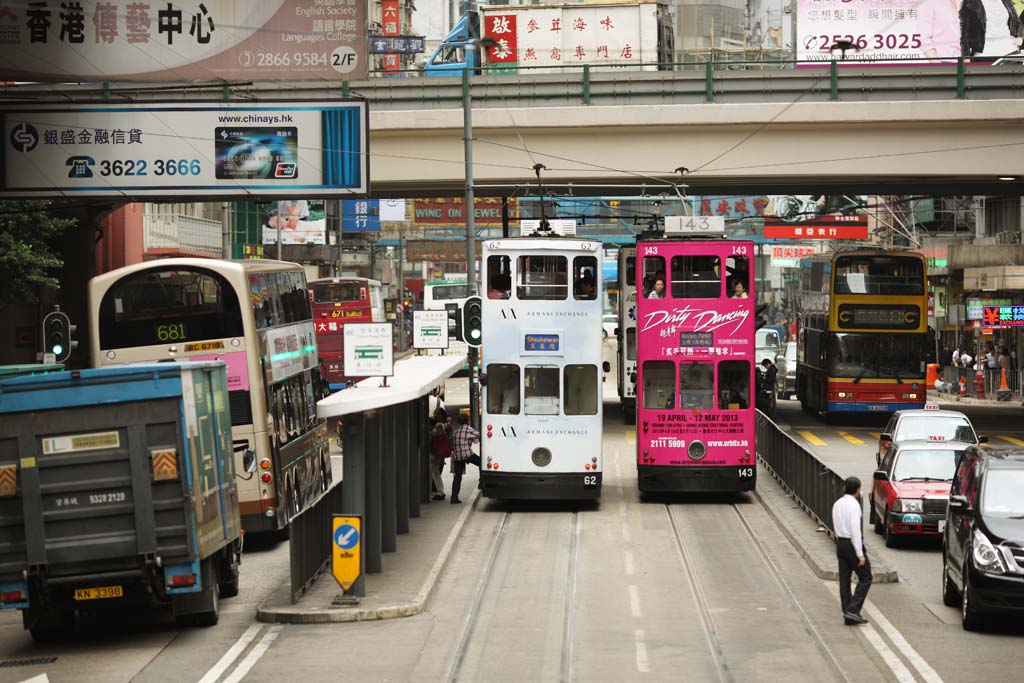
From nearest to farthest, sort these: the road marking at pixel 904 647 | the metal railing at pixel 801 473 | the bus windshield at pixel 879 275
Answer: the road marking at pixel 904 647, the metal railing at pixel 801 473, the bus windshield at pixel 879 275

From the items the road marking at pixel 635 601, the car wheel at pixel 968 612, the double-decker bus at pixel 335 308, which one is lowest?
the road marking at pixel 635 601

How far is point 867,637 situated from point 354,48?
15359 mm

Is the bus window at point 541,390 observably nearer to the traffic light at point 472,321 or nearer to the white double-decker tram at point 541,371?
the white double-decker tram at point 541,371

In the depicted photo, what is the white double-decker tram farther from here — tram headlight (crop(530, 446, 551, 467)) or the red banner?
the red banner

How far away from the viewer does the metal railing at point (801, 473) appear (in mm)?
21328

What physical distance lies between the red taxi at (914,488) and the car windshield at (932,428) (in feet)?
12.1

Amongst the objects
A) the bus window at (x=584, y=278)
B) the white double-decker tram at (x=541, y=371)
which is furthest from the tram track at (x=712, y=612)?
the bus window at (x=584, y=278)

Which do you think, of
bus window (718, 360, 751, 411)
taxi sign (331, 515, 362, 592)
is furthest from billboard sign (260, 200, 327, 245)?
taxi sign (331, 515, 362, 592)

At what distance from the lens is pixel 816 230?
60375mm

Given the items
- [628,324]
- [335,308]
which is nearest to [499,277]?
[628,324]

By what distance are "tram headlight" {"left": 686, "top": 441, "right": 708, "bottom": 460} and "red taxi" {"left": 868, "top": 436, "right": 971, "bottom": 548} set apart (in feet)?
12.6

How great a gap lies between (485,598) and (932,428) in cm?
1169

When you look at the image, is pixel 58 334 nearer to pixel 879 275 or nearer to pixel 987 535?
pixel 987 535

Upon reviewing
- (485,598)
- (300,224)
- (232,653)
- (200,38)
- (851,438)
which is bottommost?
(851,438)
